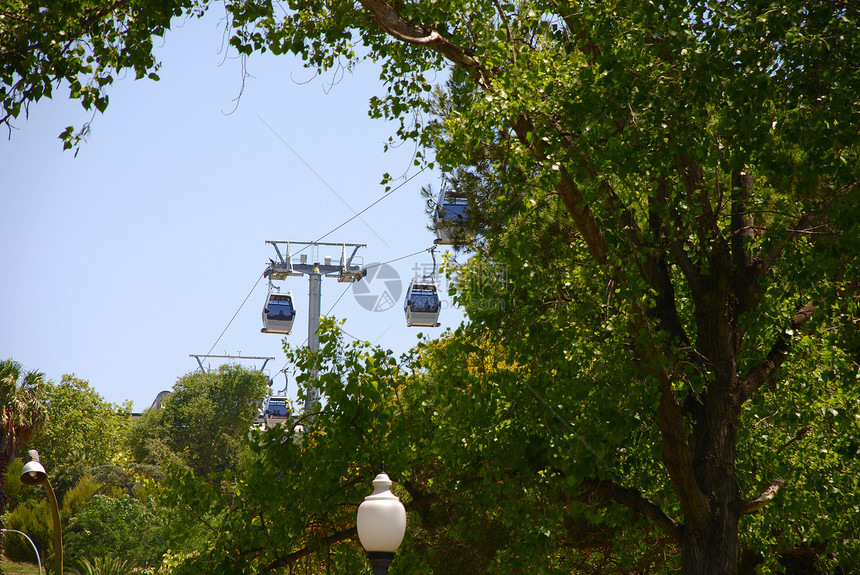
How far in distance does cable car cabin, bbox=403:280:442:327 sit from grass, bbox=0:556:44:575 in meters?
19.7

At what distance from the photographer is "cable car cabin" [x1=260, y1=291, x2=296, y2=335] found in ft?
126

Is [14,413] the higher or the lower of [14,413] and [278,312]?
the lower

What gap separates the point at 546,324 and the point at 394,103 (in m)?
2.91

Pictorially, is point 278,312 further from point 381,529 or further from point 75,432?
point 381,529

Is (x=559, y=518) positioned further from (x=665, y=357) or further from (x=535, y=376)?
(x=665, y=357)

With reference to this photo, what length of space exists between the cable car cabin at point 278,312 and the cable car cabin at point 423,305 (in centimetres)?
644

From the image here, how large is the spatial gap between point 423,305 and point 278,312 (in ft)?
24.8

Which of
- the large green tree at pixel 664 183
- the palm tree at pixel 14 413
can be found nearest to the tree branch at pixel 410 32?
the large green tree at pixel 664 183

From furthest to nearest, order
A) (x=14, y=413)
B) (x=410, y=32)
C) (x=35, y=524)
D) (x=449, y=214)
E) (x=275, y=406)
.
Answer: (x=275, y=406) < (x=35, y=524) < (x=14, y=413) < (x=449, y=214) < (x=410, y=32)

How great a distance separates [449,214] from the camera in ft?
45.7

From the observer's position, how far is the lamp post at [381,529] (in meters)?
6.34

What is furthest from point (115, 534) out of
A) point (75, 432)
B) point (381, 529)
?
point (381, 529)

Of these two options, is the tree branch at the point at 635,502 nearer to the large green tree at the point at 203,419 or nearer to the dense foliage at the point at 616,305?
the dense foliage at the point at 616,305

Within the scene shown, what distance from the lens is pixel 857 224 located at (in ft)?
19.9
